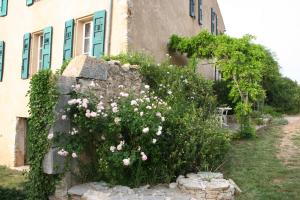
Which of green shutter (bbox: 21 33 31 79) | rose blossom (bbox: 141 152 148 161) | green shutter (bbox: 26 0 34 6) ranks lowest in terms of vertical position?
rose blossom (bbox: 141 152 148 161)

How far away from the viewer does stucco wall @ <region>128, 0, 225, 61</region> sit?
358 inches

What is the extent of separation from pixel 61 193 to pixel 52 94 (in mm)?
1604

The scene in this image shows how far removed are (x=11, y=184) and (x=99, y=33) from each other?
4413mm

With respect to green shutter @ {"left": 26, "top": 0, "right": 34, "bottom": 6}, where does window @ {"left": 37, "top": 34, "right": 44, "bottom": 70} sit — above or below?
below

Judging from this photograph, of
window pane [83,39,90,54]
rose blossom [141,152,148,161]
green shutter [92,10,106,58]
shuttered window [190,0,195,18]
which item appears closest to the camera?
rose blossom [141,152,148,161]

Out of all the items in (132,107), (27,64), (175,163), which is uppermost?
(27,64)

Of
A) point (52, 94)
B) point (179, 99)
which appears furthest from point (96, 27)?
point (52, 94)

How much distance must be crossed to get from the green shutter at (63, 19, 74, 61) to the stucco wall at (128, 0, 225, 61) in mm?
1999

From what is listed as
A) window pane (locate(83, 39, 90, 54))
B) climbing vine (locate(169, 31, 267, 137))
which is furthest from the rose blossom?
window pane (locate(83, 39, 90, 54))

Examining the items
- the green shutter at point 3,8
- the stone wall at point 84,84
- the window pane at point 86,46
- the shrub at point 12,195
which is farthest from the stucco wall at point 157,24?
the green shutter at point 3,8

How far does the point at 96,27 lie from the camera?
917cm

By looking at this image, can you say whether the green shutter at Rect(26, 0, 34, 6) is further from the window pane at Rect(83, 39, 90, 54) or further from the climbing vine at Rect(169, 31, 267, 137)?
the climbing vine at Rect(169, 31, 267, 137)

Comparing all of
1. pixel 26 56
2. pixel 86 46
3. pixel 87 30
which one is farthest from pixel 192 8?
pixel 26 56

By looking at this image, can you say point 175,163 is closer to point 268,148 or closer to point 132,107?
point 132,107
